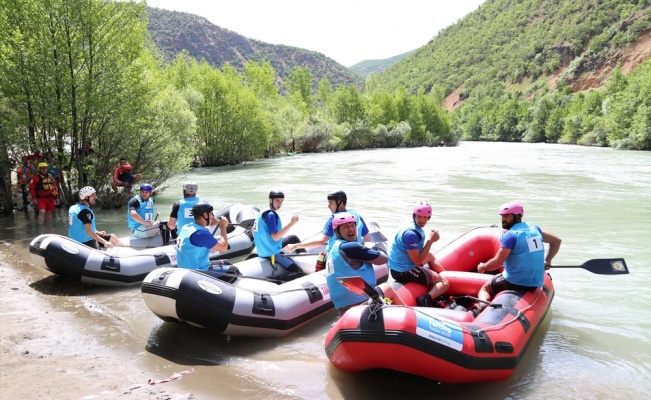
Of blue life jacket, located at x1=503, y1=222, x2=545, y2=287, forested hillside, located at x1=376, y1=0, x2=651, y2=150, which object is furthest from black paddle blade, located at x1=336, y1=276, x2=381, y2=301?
forested hillside, located at x1=376, y1=0, x2=651, y2=150

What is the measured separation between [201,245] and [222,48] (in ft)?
505

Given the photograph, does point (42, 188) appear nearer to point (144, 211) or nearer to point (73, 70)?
point (73, 70)

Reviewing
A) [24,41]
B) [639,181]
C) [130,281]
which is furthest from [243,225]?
[639,181]

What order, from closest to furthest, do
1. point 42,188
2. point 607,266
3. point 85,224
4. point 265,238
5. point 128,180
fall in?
point 607,266
point 265,238
point 85,224
point 42,188
point 128,180

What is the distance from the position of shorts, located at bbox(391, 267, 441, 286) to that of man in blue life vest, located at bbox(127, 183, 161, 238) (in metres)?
4.62

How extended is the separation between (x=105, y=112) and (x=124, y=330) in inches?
337

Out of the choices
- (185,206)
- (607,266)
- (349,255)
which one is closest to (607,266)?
(607,266)

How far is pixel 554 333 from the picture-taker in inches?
215

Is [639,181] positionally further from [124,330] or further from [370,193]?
[124,330]

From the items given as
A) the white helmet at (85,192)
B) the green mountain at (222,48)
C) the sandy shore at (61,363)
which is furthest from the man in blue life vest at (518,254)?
the green mountain at (222,48)

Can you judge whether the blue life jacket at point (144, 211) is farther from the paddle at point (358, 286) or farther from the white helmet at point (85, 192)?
the paddle at point (358, 286)

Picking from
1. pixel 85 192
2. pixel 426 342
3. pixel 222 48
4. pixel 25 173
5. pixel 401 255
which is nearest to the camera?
pixel 426 342

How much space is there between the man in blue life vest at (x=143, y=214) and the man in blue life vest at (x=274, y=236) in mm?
2659

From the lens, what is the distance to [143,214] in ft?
26.7
